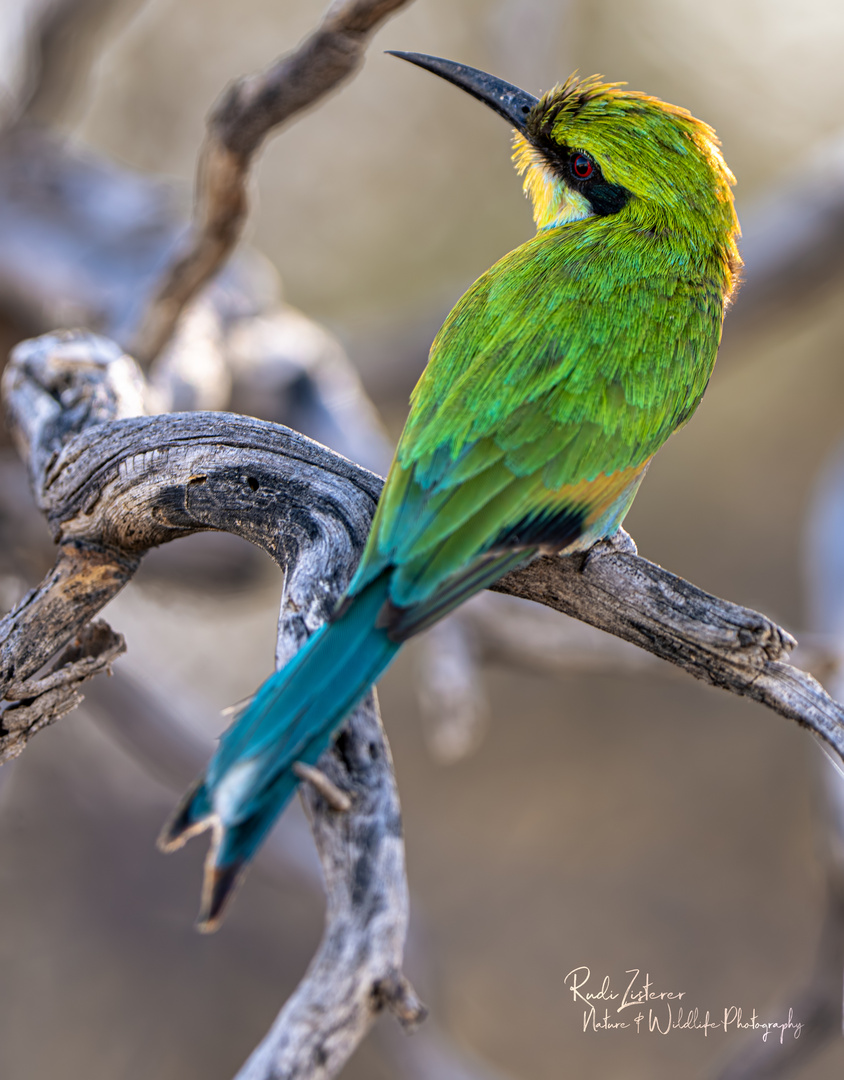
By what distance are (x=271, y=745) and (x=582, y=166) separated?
145cm

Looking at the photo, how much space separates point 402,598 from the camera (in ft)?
4.40

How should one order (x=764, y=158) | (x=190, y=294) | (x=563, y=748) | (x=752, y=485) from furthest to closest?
(x=764, y=158) → (x=752, y=485) → (x=563, y=748) → (x=190, y=294)

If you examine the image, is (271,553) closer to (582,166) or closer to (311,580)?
A: (311,580)

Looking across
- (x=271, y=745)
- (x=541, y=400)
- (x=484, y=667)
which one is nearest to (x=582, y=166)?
(x=541, y=400)

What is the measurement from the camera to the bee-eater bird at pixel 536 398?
1190mm

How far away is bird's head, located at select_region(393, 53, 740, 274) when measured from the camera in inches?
78.7

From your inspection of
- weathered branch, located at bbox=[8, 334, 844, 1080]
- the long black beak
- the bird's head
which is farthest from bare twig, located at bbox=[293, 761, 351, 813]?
the long black beak

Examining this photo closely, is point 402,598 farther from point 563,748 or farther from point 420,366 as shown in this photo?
point 563,748

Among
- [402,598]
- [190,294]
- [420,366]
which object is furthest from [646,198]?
[420,366]

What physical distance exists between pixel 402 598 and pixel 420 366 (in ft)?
11.9

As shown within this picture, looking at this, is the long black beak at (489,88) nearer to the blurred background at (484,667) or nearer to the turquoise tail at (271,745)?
the turquoise tail at (271,745)

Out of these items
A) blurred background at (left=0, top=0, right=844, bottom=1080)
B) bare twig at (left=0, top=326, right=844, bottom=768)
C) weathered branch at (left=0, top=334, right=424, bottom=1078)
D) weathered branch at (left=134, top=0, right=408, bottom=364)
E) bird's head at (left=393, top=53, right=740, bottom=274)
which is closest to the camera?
weathered branch at (left=0, top=334, right=424, bottom=1078)

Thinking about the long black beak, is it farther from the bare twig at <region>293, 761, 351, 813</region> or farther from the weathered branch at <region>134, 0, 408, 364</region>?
the bare twig at <region>293, 761, 351, 813</region>

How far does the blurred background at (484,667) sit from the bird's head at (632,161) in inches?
56.7
